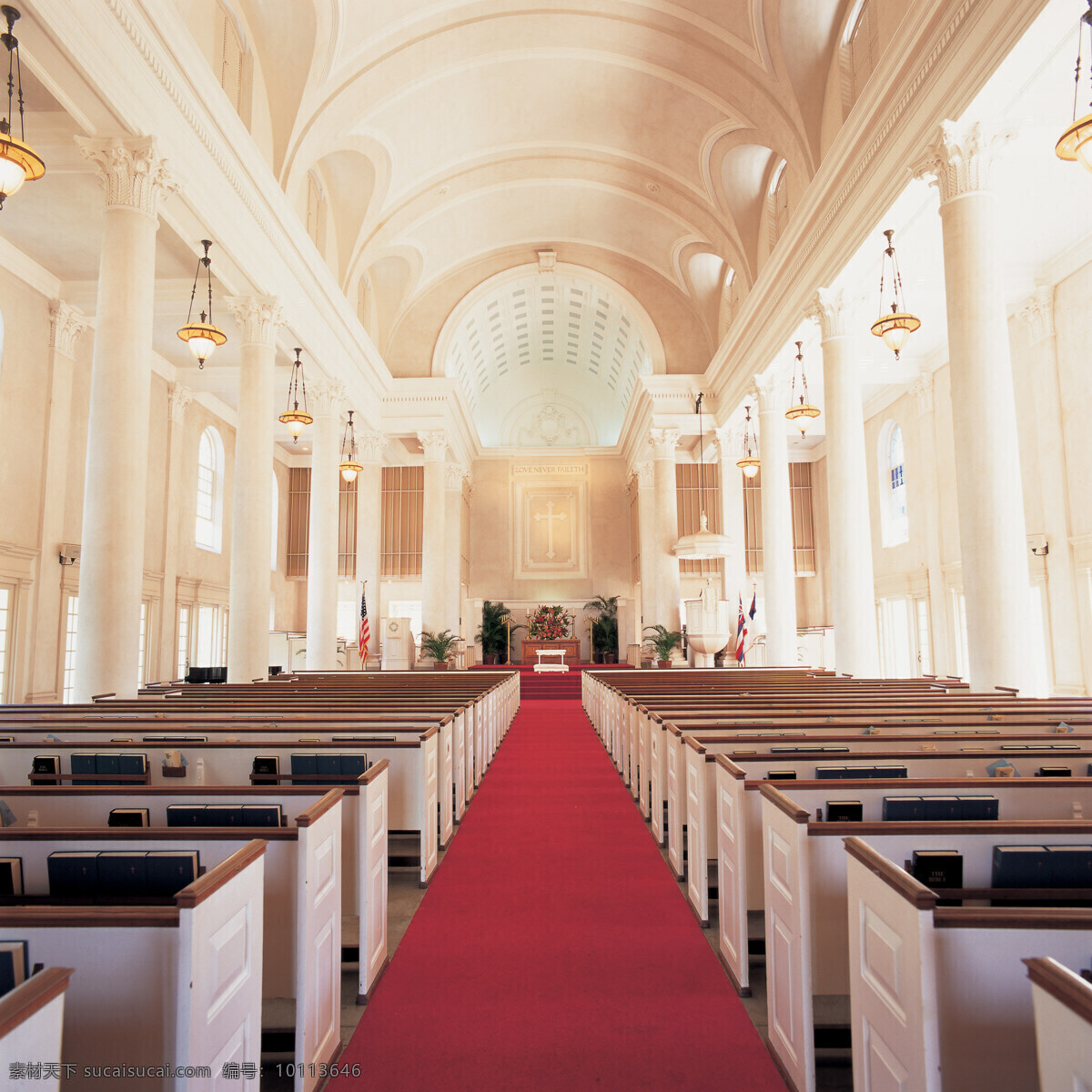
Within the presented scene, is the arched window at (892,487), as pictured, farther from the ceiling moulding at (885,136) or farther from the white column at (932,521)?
the ceiling moulding at (885,136)

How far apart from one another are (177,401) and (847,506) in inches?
540

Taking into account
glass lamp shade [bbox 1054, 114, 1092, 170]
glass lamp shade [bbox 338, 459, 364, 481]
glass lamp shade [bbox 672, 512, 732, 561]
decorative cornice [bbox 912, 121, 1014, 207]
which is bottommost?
glass lamp shade [bbox 672, 512, 732, 561]

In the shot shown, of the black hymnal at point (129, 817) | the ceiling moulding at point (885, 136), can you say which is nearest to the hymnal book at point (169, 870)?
the black hymnal at point (129, 817)

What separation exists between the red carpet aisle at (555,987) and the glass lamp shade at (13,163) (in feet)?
17.6

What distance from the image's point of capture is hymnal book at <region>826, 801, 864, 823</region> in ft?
9.65

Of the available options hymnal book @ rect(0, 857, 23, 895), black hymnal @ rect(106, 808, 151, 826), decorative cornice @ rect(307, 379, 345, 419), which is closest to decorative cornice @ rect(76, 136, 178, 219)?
black hymnal @ rect(106, 808, 151, 826)

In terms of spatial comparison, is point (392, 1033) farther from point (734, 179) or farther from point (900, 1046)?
point (734, 179)

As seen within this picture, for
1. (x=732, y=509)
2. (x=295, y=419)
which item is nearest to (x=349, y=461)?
(x=295, y=419)

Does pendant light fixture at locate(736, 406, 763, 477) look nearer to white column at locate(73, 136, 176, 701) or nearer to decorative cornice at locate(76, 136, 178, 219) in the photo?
white column at locate(73, 136, 176, 701)

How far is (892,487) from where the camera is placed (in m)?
18.8

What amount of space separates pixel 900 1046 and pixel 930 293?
13480 millimetres

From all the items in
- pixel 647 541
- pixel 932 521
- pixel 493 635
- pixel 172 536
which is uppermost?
pixel 647 541

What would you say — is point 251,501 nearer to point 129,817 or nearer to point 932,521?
point 129,817

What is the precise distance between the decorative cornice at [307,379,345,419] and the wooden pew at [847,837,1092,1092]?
1432cm
